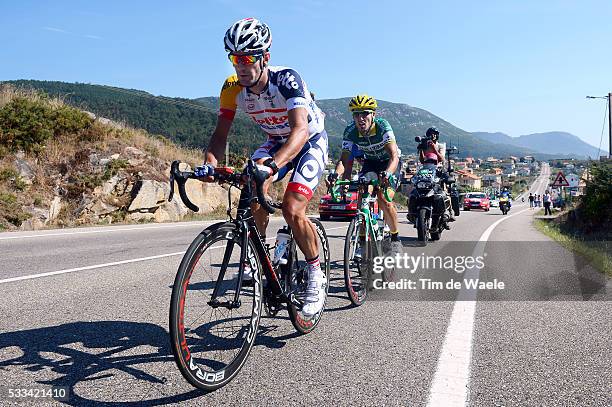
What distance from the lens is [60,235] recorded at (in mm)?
11289

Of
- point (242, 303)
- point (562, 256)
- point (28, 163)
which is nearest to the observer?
point (242, 303)

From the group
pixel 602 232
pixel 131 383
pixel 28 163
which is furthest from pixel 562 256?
pixel 28 163

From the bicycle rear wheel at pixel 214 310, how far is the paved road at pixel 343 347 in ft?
0.42

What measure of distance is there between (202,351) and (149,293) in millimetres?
2281

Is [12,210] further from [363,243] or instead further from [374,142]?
[363,243]

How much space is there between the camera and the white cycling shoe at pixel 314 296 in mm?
3883

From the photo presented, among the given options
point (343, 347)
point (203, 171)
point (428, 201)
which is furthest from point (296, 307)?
point (428, 201)

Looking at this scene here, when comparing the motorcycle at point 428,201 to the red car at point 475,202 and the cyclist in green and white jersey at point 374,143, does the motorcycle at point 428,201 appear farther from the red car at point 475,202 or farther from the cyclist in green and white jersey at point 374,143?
the red car at point 475,202

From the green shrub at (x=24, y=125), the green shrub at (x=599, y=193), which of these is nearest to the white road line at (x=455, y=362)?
the green shrub at (x=599, y=193)

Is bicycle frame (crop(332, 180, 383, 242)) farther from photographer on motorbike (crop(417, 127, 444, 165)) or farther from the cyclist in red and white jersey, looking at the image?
photographer on motorbike (crop(417, 127, 444, 165))

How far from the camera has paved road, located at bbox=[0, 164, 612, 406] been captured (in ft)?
9.16

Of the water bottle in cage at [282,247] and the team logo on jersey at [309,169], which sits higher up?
the team logo on jersey at [309,169]

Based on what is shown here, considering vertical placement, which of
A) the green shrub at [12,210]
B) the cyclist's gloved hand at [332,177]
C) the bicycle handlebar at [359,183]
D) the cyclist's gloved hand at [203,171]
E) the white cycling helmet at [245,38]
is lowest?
the green shrub at [12,210]

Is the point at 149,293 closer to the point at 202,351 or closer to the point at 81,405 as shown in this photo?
the point at 202,351
